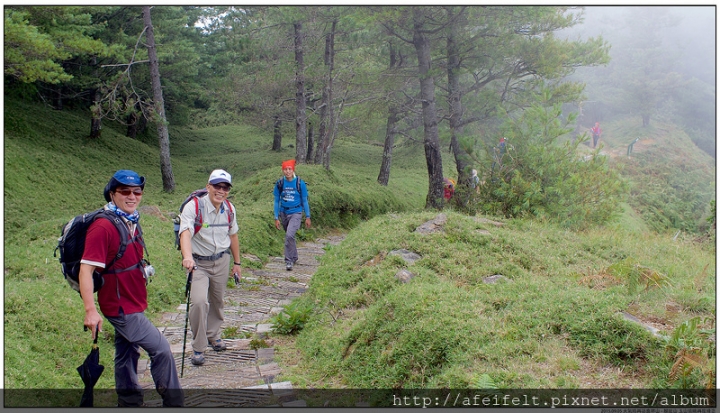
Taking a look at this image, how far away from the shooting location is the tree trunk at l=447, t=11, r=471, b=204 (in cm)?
1529

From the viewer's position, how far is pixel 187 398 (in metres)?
4.55

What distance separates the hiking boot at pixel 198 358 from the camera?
5449mm

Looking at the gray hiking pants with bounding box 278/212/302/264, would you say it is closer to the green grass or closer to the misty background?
the green grass

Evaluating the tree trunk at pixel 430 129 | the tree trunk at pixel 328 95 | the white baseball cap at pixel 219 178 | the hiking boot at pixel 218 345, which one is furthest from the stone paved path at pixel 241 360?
the tree trunk at pixel 328 95

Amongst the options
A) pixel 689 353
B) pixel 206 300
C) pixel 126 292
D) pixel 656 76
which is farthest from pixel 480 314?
pixel 656 76

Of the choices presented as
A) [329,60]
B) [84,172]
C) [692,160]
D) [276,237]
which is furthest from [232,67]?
[692,160]

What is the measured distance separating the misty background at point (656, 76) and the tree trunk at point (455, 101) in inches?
916

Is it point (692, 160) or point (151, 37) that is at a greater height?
point (151, 37)

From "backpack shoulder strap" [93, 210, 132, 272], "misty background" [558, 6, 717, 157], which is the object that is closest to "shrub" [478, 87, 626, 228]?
"backpack shoulder strap" [93, 210, 132, 272]

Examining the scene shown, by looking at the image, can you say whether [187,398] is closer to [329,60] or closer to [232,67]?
[329,60]

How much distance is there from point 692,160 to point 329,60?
2538cm

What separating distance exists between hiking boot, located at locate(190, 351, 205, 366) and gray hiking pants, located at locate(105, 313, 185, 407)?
127cm

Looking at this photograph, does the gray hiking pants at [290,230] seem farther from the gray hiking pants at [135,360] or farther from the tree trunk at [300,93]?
the tree trunk at [300,93]

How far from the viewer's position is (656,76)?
135ft
